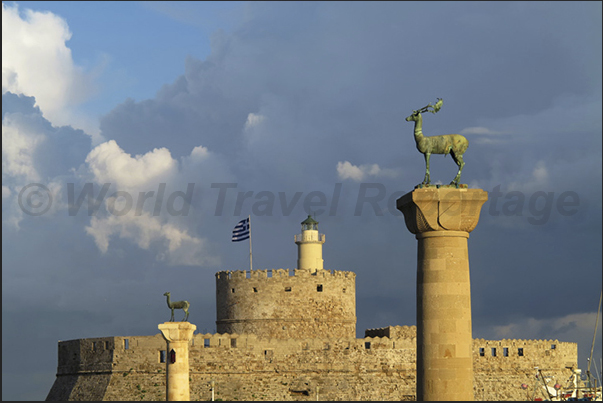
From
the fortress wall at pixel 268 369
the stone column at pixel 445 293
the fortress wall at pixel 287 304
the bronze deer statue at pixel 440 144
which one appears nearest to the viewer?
the stone column at pixel 445 293

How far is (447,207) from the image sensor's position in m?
23.3

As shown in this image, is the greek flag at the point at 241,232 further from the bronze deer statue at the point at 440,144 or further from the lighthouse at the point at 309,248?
the bronze deer statue at the point at 440,144

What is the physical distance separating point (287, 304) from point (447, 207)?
127ft

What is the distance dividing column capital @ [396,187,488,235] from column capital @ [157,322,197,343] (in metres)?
17.0

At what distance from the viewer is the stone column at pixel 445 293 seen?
23.1 metres

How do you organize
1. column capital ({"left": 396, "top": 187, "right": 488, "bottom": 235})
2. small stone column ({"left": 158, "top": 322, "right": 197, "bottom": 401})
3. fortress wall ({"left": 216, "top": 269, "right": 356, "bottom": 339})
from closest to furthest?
column capital ({"left": 396, "top": 187, "right": 488, "bottom": 235}), small stone column ({"left": 158, "top": 322, "right": 197, "bottom": 401}), fortress wall ({"left": 216, "top": 269, "right": 356, "bottom": 339})

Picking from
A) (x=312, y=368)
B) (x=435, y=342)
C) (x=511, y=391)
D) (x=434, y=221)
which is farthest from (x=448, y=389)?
(x=511, y=391)

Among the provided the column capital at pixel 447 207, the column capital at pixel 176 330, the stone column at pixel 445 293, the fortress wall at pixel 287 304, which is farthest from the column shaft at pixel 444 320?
the fortress wall at pixel 287 304

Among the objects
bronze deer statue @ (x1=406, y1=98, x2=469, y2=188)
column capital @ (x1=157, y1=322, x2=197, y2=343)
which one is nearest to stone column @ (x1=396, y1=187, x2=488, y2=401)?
bronze deer statue @ (x1=406, y1=98, x2=469, y2=188)

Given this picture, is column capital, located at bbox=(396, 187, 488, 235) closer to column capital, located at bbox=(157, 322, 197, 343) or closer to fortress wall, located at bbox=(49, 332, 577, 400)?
column capital, located at bbox=(157, 322, 197, 343)

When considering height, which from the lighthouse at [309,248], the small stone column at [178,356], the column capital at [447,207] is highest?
the lighthouse at [309,248]

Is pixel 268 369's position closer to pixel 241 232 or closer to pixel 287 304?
pixel 287 304

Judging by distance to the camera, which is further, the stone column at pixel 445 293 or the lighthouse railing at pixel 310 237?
the lighthouse railing at pixel 310 237

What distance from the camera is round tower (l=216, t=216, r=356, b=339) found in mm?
61344
